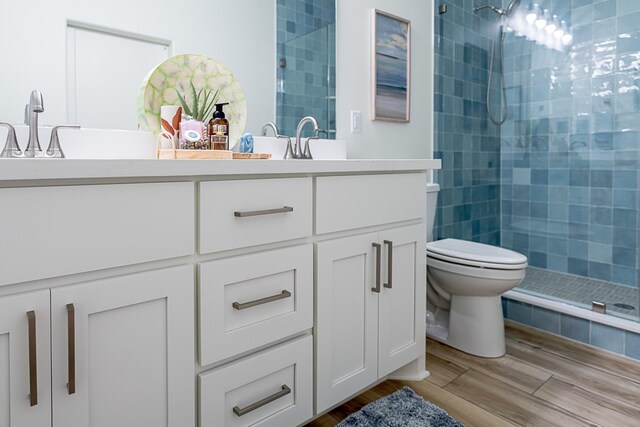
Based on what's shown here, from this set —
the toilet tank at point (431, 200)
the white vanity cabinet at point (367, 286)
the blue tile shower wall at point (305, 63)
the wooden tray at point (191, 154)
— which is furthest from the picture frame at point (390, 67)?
the wooden tray at point (191, 154)

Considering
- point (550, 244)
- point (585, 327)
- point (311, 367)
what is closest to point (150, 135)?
point (311, 367)

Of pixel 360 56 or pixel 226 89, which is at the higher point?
pixel 360 56

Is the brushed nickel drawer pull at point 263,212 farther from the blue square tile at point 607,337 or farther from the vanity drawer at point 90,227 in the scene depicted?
the blue square tile at point 607,337

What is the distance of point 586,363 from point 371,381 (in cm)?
107

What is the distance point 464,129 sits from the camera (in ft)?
8.89

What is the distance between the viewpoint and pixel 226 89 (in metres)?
1.60

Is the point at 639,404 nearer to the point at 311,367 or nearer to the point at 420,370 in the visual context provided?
the point at 420,370

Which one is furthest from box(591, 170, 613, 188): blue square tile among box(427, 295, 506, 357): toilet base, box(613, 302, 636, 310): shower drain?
box(427, 295, 506, 357): toilet base

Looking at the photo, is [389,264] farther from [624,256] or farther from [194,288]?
[624,256]

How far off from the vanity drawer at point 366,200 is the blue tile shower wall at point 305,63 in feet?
1.64

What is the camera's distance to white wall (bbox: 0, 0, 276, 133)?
1231 millimetres

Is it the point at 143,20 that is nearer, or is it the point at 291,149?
the point at 143,20

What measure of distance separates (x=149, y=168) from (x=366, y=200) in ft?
2.39

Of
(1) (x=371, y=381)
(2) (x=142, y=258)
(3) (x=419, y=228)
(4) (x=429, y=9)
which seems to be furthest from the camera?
(4) (x=429, y=9)
